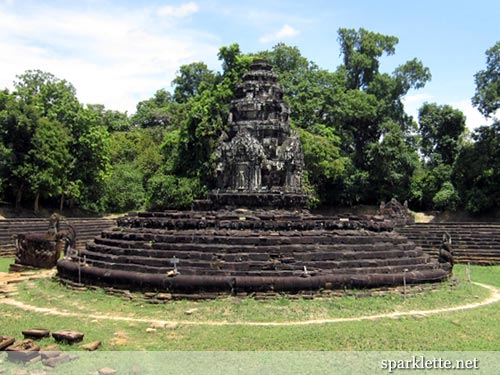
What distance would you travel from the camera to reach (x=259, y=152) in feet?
67.6

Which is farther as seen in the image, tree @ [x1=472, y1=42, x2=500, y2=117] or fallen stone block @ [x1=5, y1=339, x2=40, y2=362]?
tree @ [x1=472, y1=42, x2=500, y2=117]

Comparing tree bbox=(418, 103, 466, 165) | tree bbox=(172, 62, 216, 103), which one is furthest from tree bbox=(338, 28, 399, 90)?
tree bbox=(172, 62, 216, 103)

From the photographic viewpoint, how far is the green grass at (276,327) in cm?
844

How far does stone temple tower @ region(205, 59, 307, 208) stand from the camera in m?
20.3

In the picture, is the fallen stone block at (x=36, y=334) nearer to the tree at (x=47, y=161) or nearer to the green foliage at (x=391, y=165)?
the tree at (x=47, y=161)

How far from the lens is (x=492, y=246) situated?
2219 cm

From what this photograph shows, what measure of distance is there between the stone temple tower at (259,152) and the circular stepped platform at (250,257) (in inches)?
183

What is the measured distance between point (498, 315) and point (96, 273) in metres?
9.43

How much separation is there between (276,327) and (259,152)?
38.7ft

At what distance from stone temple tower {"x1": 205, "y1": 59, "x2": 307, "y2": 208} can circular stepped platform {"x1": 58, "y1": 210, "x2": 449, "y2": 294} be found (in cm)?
464

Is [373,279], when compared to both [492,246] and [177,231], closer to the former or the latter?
[177,231]

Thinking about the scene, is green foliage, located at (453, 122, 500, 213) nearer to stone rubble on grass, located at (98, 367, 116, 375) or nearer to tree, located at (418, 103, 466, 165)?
tree, located at (418, 103, 466, 165)

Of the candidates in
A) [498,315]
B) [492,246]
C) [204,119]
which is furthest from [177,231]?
[204,119]

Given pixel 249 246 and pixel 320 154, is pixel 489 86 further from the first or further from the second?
pixel 249 246
